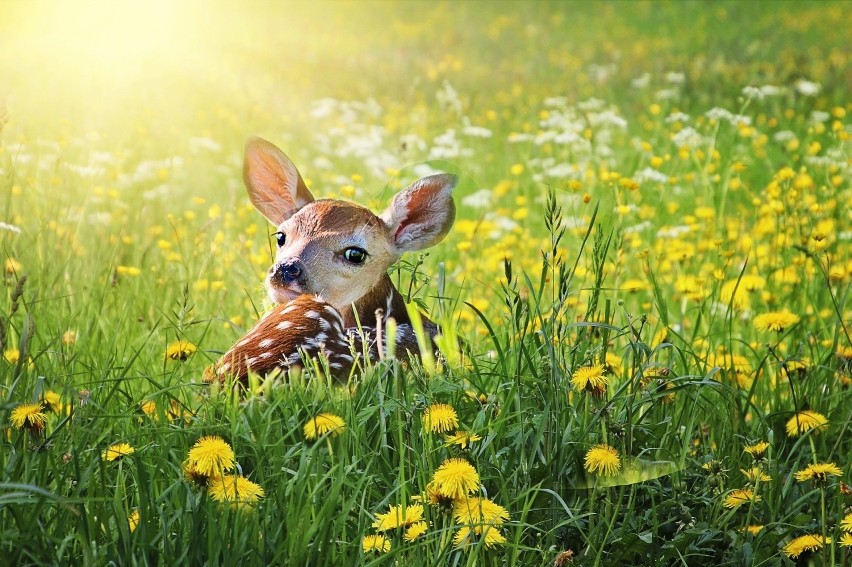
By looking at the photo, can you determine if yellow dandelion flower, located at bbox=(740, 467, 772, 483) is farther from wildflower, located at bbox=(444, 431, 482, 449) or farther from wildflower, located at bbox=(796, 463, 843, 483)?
wildflower, located at bbox=(444, 431, 482, 449)

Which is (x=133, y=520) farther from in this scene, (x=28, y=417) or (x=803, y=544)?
(x=803, y=544)

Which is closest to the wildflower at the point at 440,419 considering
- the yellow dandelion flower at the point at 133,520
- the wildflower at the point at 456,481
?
the wildflower at the point at 456,481

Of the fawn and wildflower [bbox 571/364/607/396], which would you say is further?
the fawn

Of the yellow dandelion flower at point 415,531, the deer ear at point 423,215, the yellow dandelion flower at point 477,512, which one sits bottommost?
the yellow dandelion flower at point 415,531

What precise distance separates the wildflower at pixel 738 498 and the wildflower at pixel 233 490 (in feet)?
4.10

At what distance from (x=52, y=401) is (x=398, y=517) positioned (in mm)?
1132

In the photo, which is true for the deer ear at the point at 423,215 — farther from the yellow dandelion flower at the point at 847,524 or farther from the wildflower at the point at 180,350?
the yellow dandelion flower at the point at 847,524

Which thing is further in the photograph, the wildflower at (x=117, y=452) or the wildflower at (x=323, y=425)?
the wildflower at (x=323, y=425)

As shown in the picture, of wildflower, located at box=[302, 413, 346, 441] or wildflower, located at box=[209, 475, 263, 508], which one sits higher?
wildflower, located at box=[302, 413, 346, 441]

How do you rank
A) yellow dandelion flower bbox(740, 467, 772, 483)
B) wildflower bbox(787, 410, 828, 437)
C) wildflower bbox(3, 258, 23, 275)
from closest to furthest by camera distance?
yellow dandelion flower bbox(740, 467, 772, 483) < wildflower bbox(787, 410, 828, 437) < wildflower bbox(3, 258, 23, 275)

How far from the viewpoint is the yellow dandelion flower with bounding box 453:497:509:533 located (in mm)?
2760

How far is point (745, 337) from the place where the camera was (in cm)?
534

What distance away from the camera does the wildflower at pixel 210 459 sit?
271 cm

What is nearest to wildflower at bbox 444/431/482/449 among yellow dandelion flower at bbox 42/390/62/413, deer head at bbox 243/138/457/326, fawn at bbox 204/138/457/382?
fawn at bbox 204/138/457/382
